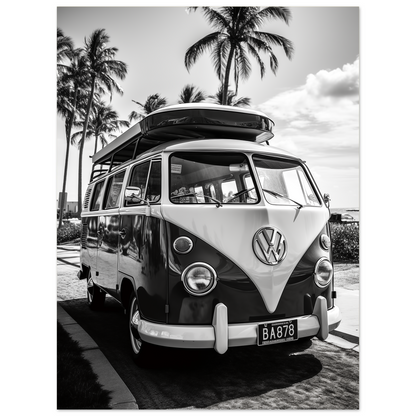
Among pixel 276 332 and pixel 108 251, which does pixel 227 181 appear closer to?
pixel 276 332

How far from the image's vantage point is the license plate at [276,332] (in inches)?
119

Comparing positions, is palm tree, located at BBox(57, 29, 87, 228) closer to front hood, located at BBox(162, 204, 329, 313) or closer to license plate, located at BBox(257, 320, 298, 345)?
front hood, located at BBox(162, 204, 329, 313)

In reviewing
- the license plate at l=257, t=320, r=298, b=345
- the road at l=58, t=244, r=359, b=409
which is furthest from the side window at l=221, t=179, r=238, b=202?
the road at l=58, t=244, r=359, b=409

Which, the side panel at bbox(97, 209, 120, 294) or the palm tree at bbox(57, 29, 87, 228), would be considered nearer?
the side panel at bbox(97, 209, 120, 294)

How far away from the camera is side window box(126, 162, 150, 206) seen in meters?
3.63

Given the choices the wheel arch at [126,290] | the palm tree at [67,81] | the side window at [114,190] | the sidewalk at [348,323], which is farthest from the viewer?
the palm tree at [67,81]

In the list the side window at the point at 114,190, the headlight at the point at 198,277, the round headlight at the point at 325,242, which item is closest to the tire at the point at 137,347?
the headlight at the point at 198,277

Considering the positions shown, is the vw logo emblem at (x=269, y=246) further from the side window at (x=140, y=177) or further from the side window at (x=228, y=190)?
the side window at (x=140, y=177)

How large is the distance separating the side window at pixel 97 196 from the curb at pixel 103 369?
1.54 meters

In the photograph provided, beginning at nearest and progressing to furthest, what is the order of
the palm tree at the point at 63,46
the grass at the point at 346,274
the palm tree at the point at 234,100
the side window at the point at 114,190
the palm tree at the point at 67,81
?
the palm tree at the point at 63,46, the side window at the point at 114,190, the palm tree at the point at 67,81, the grass at the point at 346,274, the palm tree at the point at 234,100

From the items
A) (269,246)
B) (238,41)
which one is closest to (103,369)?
(269,246)

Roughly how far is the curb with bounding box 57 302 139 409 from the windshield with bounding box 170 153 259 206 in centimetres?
Result: 153
